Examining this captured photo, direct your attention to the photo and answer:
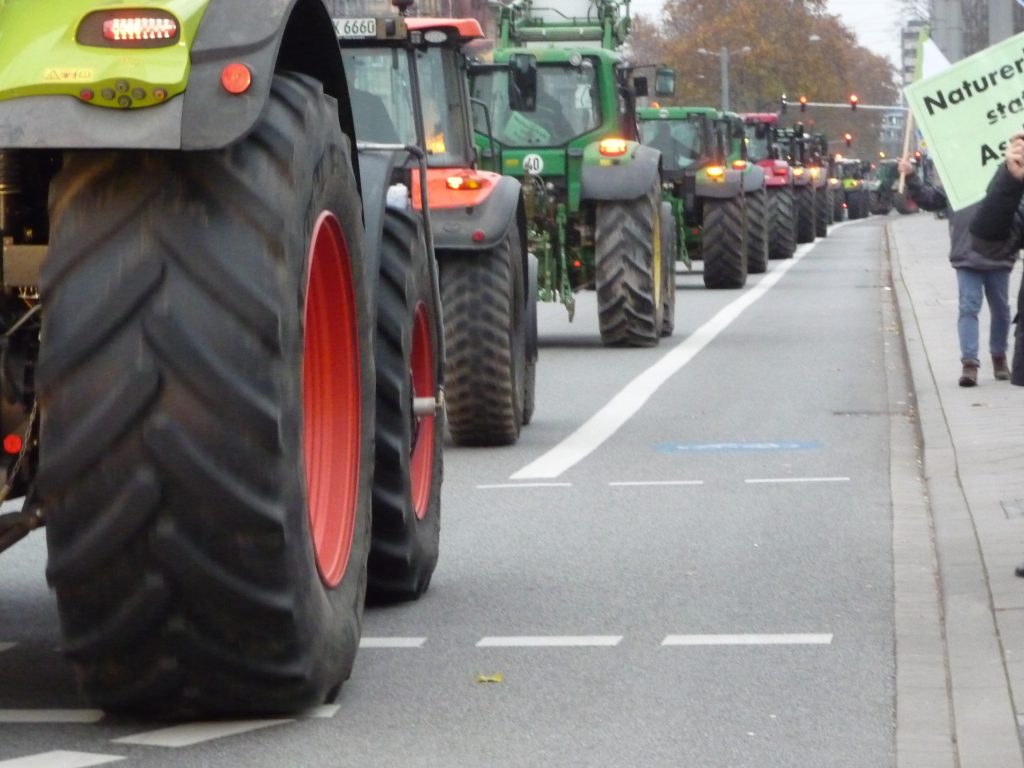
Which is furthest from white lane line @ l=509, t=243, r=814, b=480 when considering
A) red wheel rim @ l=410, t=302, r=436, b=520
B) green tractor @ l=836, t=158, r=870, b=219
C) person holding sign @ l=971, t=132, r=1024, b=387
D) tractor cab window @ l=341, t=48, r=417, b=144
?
green tractor @ l=836, t=158, r=870, b=219

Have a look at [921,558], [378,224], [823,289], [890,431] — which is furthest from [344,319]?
[823,289]

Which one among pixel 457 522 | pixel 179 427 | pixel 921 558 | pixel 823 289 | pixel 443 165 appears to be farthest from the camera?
pixel 823 289

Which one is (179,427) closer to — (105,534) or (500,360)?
(105,534)

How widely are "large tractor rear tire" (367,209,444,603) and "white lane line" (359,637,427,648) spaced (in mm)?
486

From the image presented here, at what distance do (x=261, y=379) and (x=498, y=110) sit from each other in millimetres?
15745

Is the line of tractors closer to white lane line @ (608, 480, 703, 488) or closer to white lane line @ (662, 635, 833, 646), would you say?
white lane line @ (662, 635, 833, 646)

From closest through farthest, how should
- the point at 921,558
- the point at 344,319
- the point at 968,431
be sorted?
the point at 344,319 → the point at 921,558 → the point at 968,431

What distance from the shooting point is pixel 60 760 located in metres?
5.37

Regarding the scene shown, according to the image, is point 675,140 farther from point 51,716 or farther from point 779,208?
point 51,716

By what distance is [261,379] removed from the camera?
204 inches

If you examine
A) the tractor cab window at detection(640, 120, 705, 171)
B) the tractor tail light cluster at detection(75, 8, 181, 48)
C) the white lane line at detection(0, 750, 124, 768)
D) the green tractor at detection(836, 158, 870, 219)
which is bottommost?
the green tractor at detection(836, 158, 870, 219)

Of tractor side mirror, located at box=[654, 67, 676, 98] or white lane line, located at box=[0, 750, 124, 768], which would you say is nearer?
white lane line, located at box=[0, 750, 124, 768]

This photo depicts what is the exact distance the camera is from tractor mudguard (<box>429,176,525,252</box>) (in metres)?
13.1

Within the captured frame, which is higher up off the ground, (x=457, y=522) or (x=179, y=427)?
(x=179, y=427)
